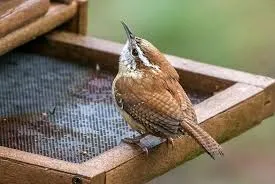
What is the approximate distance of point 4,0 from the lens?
7.02 meters

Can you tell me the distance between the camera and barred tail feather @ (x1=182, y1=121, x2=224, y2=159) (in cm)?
623

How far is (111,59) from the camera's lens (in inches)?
301

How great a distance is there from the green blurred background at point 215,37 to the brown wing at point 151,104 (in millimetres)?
3773

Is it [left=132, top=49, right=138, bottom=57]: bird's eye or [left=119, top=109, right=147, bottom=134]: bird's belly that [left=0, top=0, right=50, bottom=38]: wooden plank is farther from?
[left=119, top=109, right=147, bottom=134]: bird's belly

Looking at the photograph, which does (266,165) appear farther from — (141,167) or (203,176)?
(141,167)

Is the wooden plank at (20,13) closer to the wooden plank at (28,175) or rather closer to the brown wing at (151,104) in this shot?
the brown wing at (151,104)

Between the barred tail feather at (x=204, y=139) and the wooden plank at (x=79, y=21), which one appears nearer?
the barred tail feather at (x=204, y=139)

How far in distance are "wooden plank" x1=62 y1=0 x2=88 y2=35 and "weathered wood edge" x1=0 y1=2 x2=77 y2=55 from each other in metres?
0.04

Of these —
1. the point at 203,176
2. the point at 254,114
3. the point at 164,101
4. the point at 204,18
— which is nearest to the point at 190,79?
the point at 254,114

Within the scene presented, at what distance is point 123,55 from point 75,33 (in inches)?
49.4

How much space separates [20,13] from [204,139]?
1.30m

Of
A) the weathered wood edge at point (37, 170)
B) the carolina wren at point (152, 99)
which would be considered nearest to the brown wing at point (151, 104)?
the carolina wren at point (152, 99)

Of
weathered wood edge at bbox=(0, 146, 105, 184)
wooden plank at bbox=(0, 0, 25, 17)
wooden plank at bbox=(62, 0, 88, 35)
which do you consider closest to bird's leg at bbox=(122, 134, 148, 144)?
weathered wood edge at bbox=(0, 146, 105, 184)

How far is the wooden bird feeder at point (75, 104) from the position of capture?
6.04 m
